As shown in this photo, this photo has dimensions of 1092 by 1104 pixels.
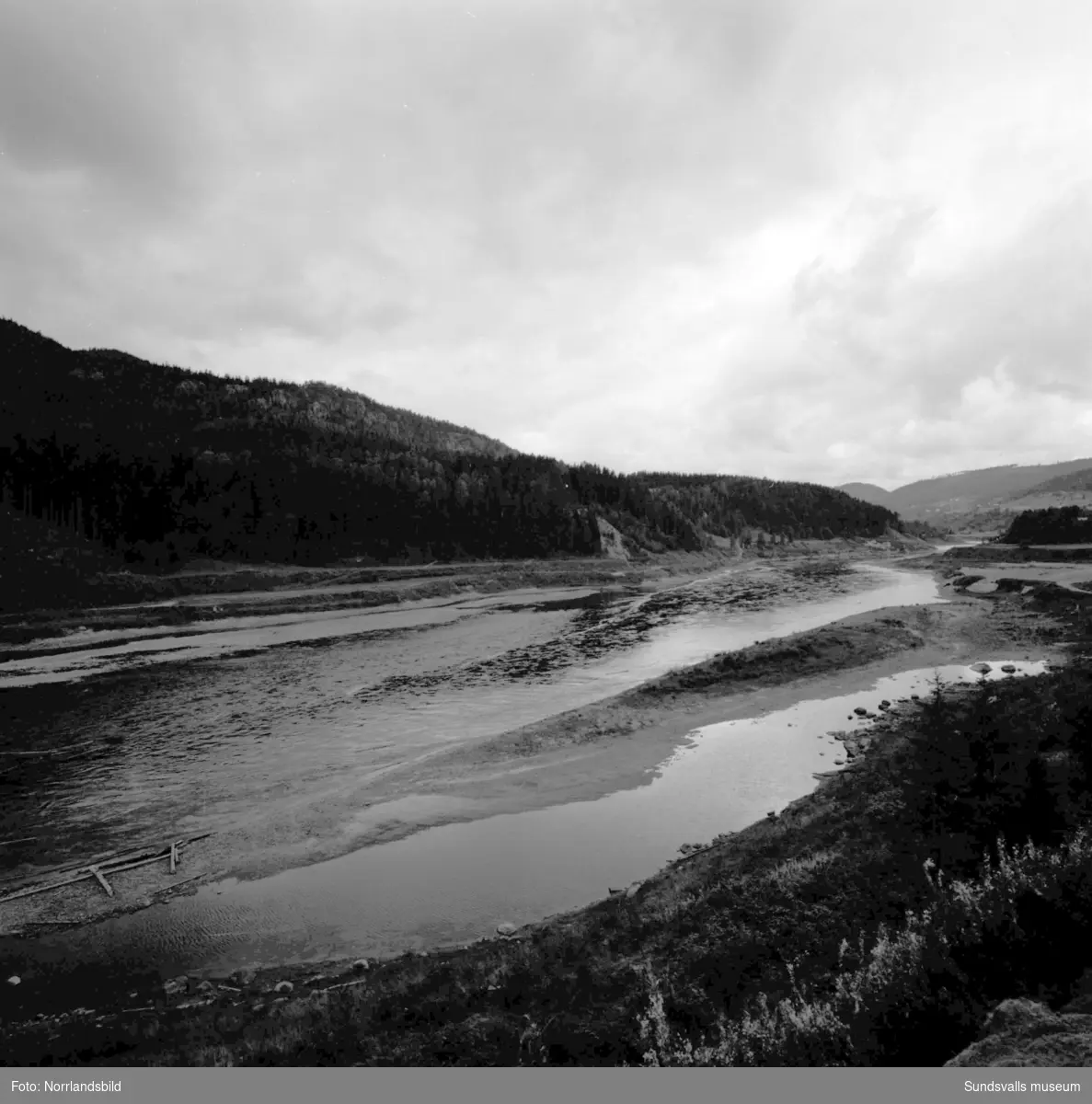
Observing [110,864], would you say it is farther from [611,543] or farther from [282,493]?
[611,543]

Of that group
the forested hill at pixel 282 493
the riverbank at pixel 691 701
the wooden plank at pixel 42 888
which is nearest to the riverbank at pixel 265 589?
the forested hill at pixel 282 493

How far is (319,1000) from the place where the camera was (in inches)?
428

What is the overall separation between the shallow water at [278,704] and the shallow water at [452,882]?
15.7 feet

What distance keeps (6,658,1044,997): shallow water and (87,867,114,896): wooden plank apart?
4.65ft

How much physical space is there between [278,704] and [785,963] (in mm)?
31601

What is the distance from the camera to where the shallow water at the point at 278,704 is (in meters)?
21.8

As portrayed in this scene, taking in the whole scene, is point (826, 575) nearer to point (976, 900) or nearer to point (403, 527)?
point (403, 527)

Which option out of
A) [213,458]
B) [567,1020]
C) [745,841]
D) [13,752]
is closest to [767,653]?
[745,841]

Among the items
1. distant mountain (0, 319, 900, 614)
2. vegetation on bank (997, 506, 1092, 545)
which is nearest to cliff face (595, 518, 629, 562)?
distant mountain (0, 319, 900, 614)

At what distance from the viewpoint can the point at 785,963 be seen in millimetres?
9750

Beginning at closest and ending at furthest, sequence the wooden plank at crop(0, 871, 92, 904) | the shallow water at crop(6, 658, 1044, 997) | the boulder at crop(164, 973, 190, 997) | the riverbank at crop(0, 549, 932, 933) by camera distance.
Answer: the boulder at crop(164, 973, 190, 997), the shallow water at crop(6, 658, 1044, 997), the wooden plank at crop(0, 871, 92, 904), the riverbank at crop(0, 549, 932, 933)

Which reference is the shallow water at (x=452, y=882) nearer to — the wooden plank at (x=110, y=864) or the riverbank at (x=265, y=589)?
the wooden plank at (x=110, y=864)

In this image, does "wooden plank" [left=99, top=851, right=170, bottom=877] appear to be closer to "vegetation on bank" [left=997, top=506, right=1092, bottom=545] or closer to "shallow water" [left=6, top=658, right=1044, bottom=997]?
"shallow water" [left=6, top=658, right=1044, bottom=997]

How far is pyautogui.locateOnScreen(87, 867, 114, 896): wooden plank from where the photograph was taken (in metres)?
16.1
